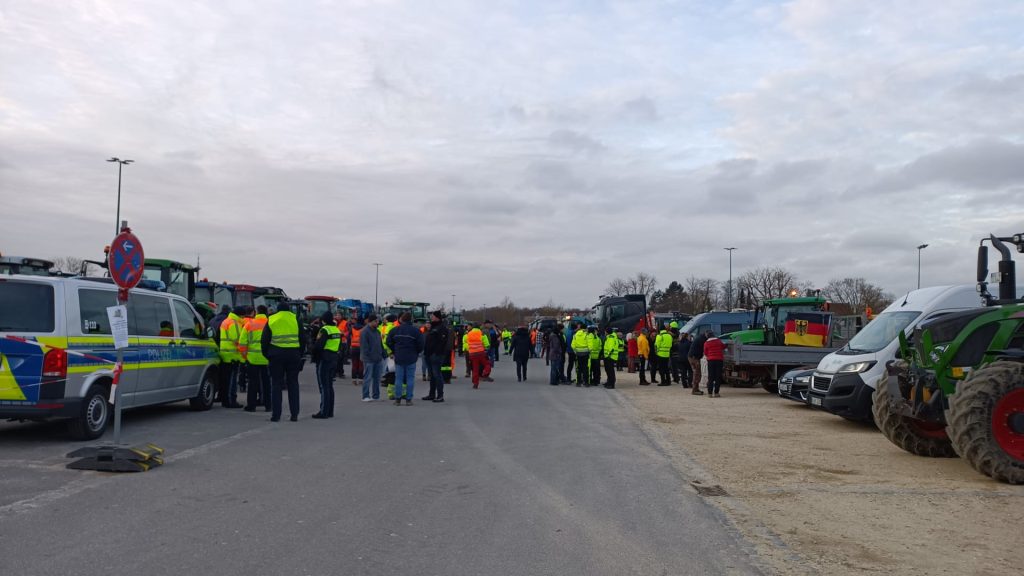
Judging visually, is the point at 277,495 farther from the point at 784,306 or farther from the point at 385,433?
the point at 784,306

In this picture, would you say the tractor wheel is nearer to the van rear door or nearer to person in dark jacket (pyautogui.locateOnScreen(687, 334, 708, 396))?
person in dark jacket (pyautogui.locateOnScreen(687, 334, 708, 396))

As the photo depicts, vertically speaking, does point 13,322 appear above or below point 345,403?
above

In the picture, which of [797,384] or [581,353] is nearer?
[797,384]

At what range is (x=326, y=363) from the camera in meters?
13.9

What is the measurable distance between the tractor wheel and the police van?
9.55 m

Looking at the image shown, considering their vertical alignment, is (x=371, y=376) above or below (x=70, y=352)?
below

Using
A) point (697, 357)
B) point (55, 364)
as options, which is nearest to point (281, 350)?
point (55, 364)

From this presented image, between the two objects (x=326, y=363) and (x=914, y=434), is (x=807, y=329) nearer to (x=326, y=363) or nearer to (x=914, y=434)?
(x=914, y=434)

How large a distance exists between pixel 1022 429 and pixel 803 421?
6134mm

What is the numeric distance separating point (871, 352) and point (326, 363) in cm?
915

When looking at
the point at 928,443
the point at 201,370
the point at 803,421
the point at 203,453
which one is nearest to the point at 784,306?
the point at 803,421

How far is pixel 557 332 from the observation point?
968 inches

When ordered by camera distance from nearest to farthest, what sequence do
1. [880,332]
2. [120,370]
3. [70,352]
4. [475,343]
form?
1. [120,370]
2. [70,352]
3. [880,332]
4. [475,343]

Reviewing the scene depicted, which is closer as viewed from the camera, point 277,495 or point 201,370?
point 277,495
